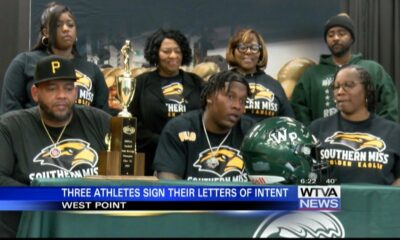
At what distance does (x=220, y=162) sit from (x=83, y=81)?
1140mm

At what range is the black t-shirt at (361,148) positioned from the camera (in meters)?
4.08

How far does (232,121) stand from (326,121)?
539mm

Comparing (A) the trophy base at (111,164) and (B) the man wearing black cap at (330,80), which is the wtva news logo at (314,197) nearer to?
(A) the trophy base at (111,164)

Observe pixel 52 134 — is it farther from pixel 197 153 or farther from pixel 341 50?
pixel 341 50

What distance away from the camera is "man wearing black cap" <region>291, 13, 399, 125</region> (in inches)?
213

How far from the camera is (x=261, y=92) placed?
5.06 metres

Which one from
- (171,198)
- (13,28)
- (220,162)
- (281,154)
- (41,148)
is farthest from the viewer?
(13,28)

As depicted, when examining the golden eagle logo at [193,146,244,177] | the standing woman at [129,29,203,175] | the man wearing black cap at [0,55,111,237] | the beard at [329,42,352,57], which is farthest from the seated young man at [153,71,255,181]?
the beard at [329,42,352,57]

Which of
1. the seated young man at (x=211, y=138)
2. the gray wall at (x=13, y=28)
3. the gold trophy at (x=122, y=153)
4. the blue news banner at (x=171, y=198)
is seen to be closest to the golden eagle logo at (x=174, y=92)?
the seated young man at (x=211, y=138)

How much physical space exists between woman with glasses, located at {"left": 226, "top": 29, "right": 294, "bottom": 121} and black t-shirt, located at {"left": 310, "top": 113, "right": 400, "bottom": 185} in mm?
706

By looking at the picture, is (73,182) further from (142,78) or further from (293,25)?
(293,25)

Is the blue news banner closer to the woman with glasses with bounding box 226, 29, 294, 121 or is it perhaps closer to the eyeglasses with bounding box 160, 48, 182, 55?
the woman with glasses with bounding box 226, 29, 294, 121

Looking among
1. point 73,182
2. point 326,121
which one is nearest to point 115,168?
point 73,182

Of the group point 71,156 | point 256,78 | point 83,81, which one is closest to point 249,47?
point 256,78
